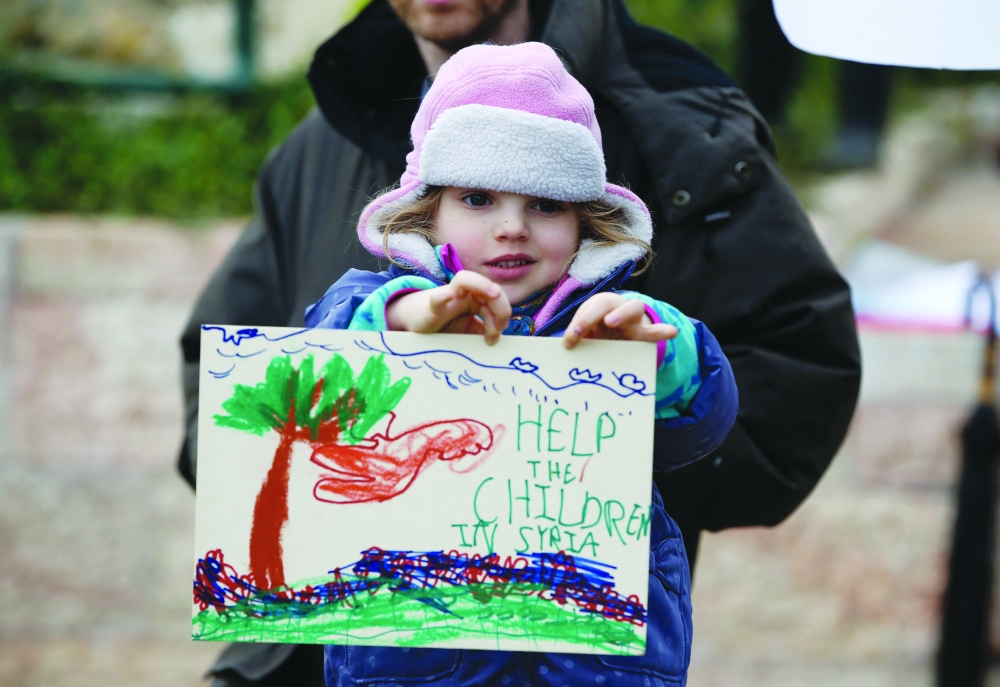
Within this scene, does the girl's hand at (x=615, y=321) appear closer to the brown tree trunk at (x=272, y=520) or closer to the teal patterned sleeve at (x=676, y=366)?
the teal patterned sleeve at (x=676, y=366)

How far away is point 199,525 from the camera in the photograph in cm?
136

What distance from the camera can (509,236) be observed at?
1390 millimetres

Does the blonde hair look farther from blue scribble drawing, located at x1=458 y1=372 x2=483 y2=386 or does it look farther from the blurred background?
the blurred background

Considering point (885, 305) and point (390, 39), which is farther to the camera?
point (885, 305)

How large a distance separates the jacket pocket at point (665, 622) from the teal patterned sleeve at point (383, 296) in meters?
0.46

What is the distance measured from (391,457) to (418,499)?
6cm

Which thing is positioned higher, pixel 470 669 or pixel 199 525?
pixel 199 525

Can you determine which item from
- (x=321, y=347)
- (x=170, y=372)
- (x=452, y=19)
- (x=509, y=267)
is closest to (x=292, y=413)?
(x=321, y=347)

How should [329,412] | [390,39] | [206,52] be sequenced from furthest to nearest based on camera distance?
[206,52] < [390,39] < [329,412]

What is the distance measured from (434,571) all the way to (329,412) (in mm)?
224

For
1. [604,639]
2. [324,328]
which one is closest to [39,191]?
[324,328]

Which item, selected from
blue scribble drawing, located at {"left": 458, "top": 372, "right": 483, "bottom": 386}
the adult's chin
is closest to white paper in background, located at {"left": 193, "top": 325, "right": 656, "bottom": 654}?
blue scribble drawing, located at {"left": 458, "top": 372, "right": 483, "bottom": 386}

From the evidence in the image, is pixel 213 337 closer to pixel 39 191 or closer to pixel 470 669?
pixel 470 669

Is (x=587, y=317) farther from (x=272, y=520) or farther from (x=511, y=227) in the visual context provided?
(x=272, y=520)
